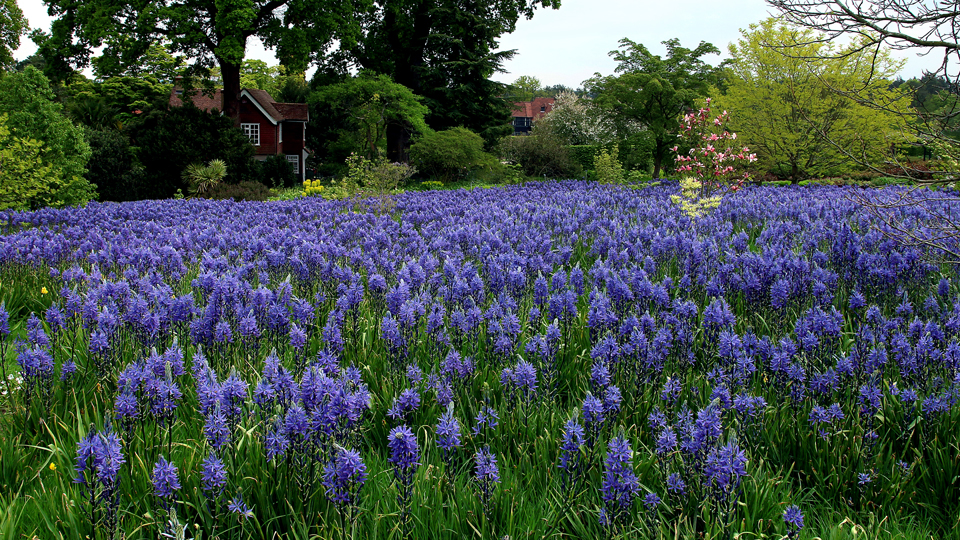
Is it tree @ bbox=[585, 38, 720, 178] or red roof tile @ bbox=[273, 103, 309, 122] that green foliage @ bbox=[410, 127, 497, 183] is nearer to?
tree @ bbox=[585, 38, 720, 178]

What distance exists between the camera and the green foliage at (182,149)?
2545 cm

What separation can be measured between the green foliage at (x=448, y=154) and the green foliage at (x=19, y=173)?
19.0 metres

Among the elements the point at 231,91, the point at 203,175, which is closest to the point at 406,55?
the point at 231,91

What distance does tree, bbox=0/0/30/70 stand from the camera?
45.7 meters

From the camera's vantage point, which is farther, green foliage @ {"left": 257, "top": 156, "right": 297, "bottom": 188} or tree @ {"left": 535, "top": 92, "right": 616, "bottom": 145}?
tree @ {"left": 535, "top": 92, "right": 616, "bottom": 145}

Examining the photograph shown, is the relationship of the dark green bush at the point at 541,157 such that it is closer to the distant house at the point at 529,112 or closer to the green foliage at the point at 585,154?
the green foliage at the point at 585,154

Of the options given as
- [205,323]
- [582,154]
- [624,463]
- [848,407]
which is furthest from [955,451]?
[582,154]

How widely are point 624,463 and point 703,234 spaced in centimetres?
658

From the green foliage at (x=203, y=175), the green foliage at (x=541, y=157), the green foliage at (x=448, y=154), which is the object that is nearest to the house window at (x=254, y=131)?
the green foliage at (x=448, y=154)

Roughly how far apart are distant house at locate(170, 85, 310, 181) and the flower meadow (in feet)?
136

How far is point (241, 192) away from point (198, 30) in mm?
11777

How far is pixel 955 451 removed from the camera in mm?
2982

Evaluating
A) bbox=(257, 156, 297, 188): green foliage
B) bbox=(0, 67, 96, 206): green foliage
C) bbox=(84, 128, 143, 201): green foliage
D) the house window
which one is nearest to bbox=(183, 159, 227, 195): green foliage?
bbox=(84, 128, 143, 201): green foliage

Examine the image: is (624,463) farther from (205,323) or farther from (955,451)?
(205,323)
